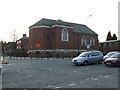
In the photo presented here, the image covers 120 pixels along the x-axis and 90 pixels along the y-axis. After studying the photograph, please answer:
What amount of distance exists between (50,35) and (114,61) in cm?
3575

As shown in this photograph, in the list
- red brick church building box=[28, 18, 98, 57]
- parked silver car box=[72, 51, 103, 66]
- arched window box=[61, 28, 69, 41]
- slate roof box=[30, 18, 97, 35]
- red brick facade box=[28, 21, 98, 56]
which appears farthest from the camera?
arched window box=[61, 28, 69, 41]

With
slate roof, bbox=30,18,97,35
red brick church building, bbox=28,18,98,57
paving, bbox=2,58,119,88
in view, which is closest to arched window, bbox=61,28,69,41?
red brick church building, bbox=28,18,98,57

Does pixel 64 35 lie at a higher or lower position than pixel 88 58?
higher

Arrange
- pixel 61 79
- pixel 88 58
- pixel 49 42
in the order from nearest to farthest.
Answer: pixel 61 79 → pixel 88 58 → pixel 49 42

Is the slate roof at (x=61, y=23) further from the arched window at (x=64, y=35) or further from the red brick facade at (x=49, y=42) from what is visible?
the arched window at (x=64, y=35)

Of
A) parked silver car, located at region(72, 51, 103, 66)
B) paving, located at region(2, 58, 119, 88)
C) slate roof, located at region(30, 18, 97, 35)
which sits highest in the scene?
slate roof, located at region(30, 18, 97, 35)

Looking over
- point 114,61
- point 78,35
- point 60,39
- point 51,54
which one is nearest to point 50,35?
point 60,39

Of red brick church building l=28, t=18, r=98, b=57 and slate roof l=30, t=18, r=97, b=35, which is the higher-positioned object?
slate roof l=30, t=18, r=97, b=35

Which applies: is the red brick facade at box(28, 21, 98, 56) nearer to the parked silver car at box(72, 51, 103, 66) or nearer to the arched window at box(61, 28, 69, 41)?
the arched window at box(61, 28, 69, 41)

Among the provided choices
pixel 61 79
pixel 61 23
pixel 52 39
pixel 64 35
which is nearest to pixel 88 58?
pixel 61 79

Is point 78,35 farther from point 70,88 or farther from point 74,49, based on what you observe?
point 70,88

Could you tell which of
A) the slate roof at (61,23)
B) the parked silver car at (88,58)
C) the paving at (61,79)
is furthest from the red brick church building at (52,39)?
the paving at (61,79)

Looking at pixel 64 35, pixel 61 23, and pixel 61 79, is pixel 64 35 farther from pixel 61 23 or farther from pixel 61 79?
pixel 61 79

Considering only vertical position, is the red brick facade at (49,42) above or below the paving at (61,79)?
above
